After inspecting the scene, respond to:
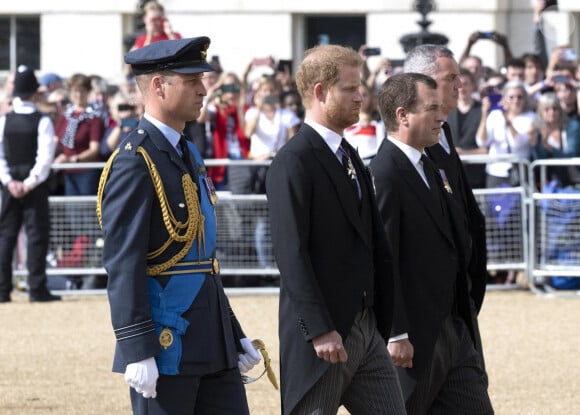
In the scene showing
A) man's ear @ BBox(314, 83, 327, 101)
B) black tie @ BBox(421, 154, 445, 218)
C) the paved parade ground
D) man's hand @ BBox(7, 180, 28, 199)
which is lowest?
the paved parade ground

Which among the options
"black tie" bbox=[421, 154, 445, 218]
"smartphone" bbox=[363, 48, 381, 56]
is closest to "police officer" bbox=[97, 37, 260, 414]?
"black tie" bbox=[421, 154, 445, 218]

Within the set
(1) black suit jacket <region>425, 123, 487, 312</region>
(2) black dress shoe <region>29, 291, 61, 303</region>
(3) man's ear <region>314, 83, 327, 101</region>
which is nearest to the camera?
(3) man's ear <region>314, 83, 327, 101</region>

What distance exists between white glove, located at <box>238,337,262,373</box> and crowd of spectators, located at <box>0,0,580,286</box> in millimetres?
7331

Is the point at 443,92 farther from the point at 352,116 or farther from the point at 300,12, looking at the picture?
the point at 300,12

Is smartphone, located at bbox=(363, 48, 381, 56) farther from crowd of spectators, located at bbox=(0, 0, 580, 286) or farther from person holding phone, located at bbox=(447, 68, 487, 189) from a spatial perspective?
person holding phone, located at bbox=(447, 68, 487, 189)

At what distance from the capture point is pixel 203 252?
5148mm

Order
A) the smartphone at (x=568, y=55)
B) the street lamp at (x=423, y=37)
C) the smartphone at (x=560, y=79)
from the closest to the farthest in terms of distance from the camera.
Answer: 1. the smartphone at (x=560, y=79)
2. the smartphone at (x=568, y=55)
3. the street lamp at (x=423, y=37)

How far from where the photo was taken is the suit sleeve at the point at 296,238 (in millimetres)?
5164

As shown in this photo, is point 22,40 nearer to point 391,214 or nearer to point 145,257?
point 391,214

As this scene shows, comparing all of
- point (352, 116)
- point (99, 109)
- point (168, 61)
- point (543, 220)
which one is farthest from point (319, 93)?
point (99, 109)

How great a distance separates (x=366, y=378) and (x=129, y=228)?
3.43 feet

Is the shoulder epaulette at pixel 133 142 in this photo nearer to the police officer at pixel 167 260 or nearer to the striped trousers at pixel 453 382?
the police officer at pixel 167 260

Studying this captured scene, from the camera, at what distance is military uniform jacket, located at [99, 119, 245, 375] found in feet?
16.1

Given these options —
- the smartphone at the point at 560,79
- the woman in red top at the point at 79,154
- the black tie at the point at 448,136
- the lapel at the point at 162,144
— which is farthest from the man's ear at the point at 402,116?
the smartphone at the point at 560,79
